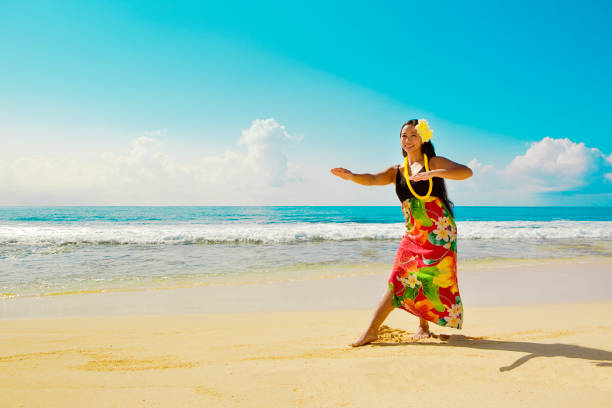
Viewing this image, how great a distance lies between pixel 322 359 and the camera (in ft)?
9.38

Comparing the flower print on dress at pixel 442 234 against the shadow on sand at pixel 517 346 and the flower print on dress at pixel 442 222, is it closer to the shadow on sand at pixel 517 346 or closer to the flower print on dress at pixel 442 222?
the flower print on dress at pixel 442 222

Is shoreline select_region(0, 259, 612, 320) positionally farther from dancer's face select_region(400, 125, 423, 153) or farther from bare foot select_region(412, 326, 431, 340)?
dancer's face select_region(400, 125, 423, 153)

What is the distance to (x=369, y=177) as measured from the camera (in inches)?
133

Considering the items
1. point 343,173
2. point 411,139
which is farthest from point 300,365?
point 411,139

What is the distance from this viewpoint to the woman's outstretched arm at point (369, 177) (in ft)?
11.1

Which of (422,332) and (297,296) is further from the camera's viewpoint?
(297,296)

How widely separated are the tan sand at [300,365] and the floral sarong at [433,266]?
306 mm

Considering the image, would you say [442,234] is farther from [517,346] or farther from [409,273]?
[517,346]

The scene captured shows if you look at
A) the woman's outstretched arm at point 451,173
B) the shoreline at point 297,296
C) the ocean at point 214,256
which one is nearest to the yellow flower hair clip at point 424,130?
the woman's outstretched arm at point 451,173

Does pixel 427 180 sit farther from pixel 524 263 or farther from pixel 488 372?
pixel 524 263

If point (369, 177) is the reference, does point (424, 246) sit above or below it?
below

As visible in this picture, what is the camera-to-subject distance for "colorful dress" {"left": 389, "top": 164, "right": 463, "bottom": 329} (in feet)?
10.1

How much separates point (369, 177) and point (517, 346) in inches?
75.7

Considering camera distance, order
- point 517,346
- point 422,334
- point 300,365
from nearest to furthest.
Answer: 1. point 300,365
2. point 517,346
3. point 422,334
